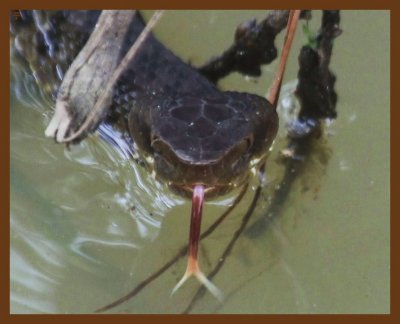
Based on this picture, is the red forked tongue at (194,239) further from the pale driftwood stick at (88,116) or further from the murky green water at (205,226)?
the pale driftwood stick at (88,116)

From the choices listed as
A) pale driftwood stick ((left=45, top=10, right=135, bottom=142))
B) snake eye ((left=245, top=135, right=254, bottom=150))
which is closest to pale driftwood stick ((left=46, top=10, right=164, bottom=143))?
pale driftwood stick ((left=45, top=10, right=135, bottom=142))

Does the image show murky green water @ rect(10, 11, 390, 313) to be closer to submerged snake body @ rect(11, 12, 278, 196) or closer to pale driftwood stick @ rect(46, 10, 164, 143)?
pale driftwood stick @ rect(46, 10, 164, 143)

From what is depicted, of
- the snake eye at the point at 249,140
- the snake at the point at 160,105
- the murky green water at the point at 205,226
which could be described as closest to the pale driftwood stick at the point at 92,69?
the snake at the point at 160,105

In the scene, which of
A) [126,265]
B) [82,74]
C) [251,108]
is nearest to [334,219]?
[251,108]

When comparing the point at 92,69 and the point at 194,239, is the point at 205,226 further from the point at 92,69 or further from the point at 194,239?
the point at 92,69

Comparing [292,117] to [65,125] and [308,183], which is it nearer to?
[308,183]

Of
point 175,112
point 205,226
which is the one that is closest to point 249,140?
point 175,112
